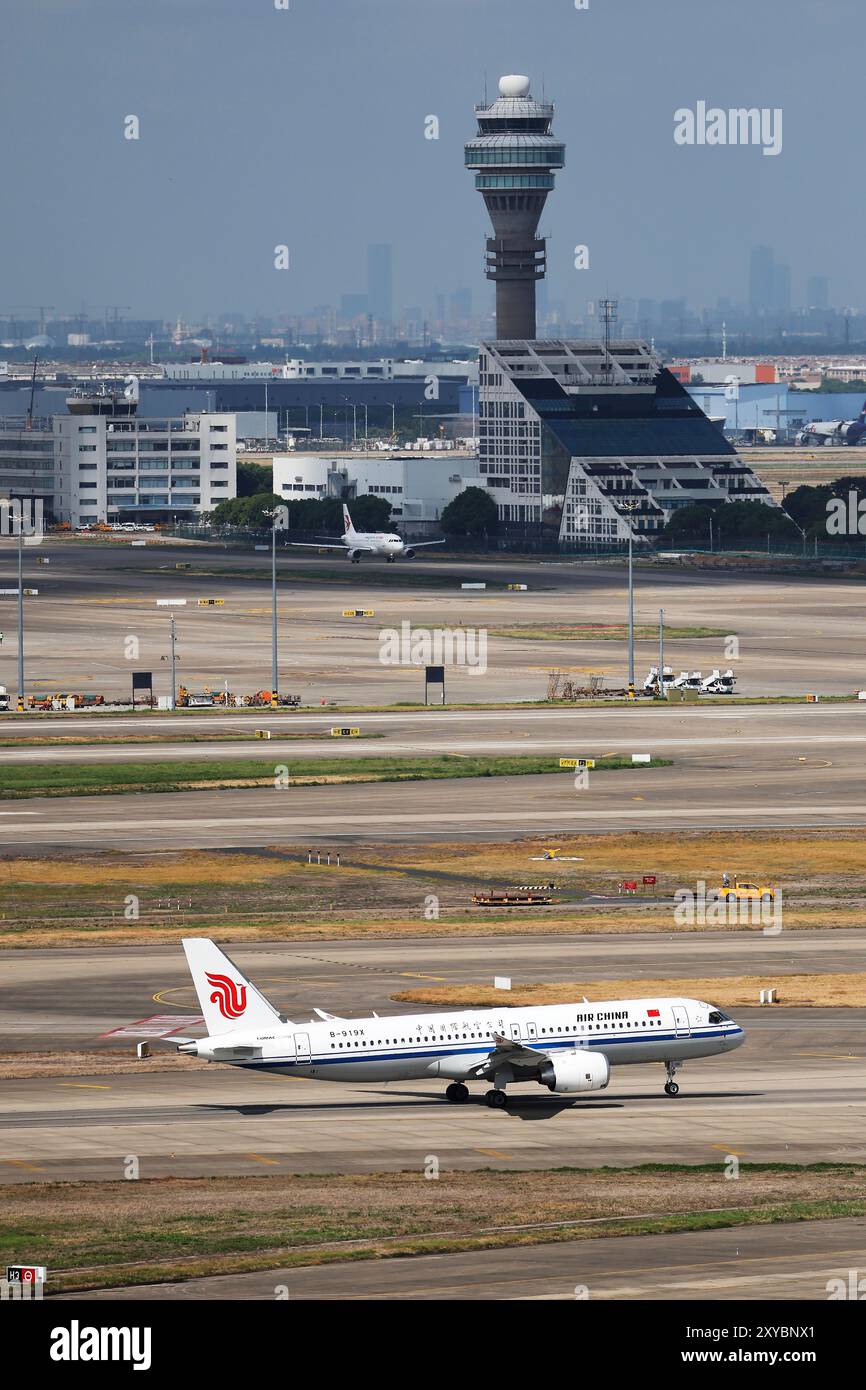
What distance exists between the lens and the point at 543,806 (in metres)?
123

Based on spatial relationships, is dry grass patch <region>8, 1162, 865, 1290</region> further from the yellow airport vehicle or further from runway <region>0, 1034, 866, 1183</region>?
the yellow airport vehicle

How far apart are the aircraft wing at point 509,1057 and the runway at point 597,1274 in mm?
13447

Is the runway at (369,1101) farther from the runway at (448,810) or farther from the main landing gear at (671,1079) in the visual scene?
the runway at (448,810)

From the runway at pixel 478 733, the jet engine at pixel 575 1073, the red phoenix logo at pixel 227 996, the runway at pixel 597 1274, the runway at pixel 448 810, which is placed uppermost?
the runway at pixel 478 733

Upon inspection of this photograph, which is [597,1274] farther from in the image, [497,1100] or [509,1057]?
[497,1100]

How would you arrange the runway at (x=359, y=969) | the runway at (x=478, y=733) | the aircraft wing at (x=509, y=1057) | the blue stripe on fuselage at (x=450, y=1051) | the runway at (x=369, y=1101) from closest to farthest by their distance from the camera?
the runway at (x=369, y=1101) → the blue stripe on fuselage at (x=450, y=1051) → the aircraft wing at (x=509, y=1057) → the runway at (x=359, y=969) → the runway at (x=478, y=733)

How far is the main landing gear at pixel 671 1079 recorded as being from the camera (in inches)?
2776

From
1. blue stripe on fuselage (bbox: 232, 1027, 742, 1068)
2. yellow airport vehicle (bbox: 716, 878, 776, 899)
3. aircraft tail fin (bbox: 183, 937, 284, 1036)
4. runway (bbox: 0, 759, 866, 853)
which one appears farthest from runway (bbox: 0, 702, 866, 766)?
aircraft tail fin (bbox: 183, 937, 284, 1036)

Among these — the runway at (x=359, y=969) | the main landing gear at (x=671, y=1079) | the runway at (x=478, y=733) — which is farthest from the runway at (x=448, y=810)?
the main landing gear at (x=671, y=1079)

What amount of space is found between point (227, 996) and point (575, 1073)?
10.0 meters

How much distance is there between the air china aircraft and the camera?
6600 cm

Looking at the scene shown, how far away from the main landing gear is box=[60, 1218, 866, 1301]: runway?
15603 mm
